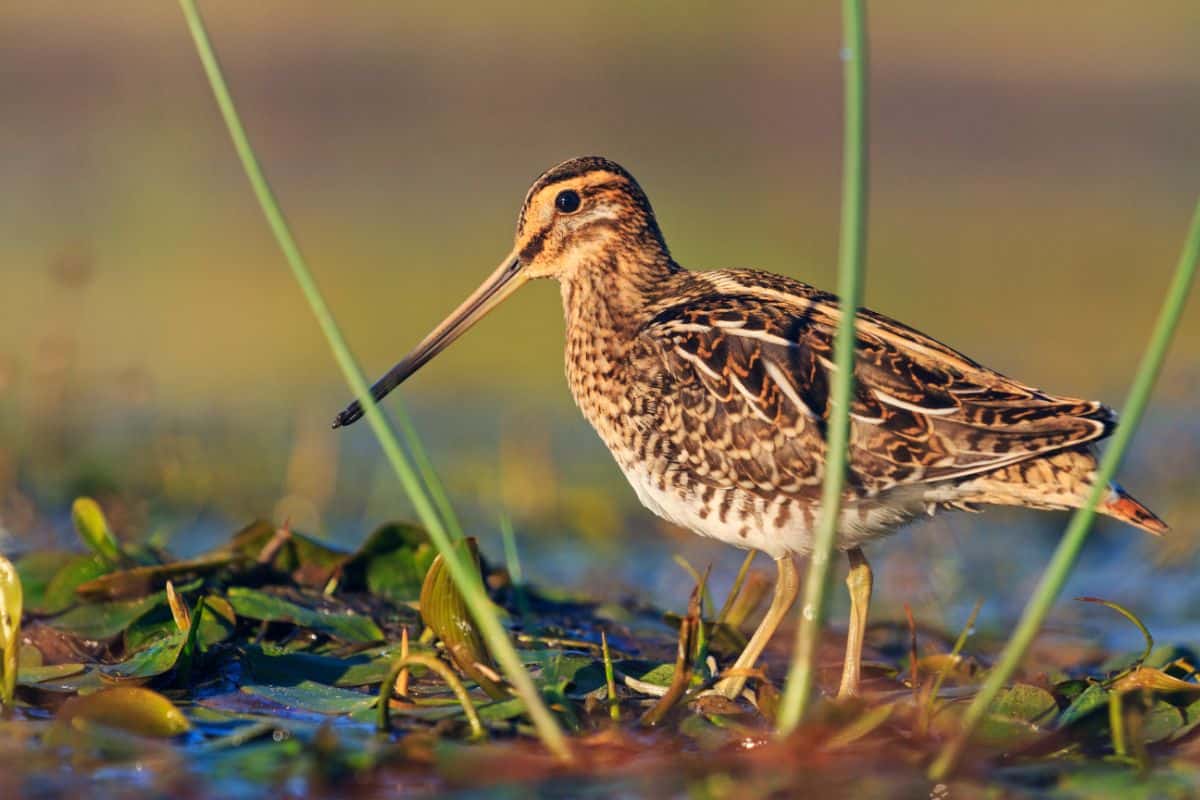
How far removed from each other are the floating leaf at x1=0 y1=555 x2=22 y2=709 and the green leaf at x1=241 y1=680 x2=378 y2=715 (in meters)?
0.61

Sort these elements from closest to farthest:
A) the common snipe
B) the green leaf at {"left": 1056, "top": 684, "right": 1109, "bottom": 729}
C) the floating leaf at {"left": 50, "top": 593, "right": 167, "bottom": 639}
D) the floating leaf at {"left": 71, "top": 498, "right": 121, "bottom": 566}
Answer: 1. the green leaf at {"left": 1056, "top": 684, "right": 1109, "bottom": 729}
2. the common snipe
3. the floating leaf at {"left": 50, "top": 593, "right": 167, "bottom": 639}
4. the floating leaf at {"left": 71, "top": 498, "right": 121, "bottom": 566}

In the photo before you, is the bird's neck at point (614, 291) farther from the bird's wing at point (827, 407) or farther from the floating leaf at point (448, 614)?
the floating leaf at point (448, 614)

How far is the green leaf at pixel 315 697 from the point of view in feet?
14.7

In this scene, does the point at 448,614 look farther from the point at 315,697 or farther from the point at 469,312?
the point at 469,312

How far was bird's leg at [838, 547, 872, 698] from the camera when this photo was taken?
16.4 feet

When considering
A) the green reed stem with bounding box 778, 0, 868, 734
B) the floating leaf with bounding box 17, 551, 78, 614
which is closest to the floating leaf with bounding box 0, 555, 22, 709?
the floating leaf with bounding box 17, 551, 78, 614

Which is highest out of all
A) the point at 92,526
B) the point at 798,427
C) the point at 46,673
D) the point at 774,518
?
the point at 798,427

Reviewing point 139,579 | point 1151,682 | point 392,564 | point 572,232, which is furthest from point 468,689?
point 1151,682

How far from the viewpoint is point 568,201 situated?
565 centimetres

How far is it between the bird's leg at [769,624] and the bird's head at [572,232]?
114 centimetres

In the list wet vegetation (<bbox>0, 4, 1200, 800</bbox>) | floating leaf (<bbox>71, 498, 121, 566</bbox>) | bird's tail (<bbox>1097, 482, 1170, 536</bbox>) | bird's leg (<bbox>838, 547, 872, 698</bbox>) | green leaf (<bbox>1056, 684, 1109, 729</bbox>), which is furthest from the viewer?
floating leaf (<bbox>71, 498, 121, 566</bbox>)

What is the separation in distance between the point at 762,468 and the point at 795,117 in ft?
54.7

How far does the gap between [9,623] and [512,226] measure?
12.3 meters

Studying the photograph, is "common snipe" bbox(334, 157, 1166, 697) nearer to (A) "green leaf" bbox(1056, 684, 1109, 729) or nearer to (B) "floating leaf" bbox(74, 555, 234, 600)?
(A) "green leaf" bbox(1056, 684, 1109, 729)
